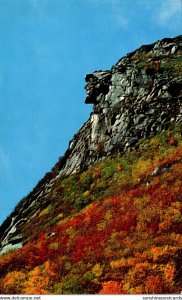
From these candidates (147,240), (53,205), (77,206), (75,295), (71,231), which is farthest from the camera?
(53,205)

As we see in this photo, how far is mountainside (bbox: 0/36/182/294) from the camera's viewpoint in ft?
51.8

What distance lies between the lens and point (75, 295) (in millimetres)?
15484

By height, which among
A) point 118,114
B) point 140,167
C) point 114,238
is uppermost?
point 118,114

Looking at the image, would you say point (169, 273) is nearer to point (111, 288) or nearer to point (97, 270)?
point (111, 288)

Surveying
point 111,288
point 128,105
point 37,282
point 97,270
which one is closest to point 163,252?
point 111,288

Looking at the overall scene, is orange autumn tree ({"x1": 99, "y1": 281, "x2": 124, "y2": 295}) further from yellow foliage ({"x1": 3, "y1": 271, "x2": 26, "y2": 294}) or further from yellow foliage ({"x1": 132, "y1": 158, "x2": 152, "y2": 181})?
yellow foliage ({"x1": 132, "y1": 158, "x2": 152, "y2": 181})

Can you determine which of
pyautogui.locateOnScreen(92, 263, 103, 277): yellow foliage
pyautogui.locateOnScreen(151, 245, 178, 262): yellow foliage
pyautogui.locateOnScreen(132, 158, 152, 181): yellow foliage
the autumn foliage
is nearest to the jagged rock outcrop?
the autumn foliage

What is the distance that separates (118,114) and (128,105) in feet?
3.59

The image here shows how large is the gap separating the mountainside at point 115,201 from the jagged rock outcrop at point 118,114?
0.09 meters

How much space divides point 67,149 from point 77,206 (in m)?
11.3

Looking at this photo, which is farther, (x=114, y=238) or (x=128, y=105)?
(x=128, y=105)

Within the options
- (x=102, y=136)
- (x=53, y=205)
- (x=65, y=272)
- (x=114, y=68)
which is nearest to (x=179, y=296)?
(x=65, y=272)

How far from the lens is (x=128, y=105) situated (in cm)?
3266

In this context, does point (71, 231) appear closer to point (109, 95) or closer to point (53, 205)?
point (53, 205)
